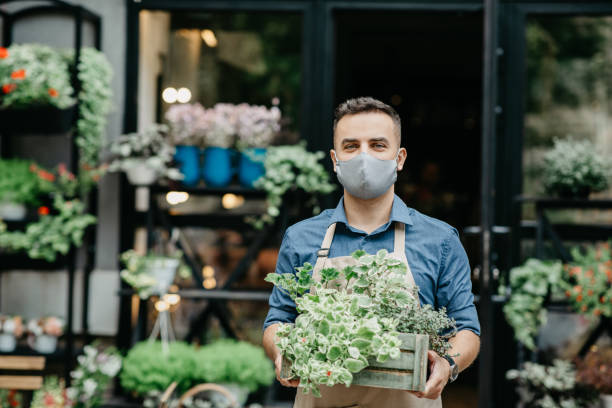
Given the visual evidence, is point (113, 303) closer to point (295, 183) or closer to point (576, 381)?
point (295, 183)

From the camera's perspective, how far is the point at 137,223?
5.12m

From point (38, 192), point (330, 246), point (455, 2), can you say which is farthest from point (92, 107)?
point (330, 246)

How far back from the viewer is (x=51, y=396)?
4445 millimetres

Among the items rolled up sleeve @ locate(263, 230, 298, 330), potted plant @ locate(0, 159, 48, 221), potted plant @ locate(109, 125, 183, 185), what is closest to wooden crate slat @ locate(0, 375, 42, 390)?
potted plant @ locate(0, 159, 48, 221)

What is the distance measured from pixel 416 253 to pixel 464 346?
0.32 meters

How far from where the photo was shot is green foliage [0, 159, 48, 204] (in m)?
4.67

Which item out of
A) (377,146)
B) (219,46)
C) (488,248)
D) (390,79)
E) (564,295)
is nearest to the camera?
(377,146)

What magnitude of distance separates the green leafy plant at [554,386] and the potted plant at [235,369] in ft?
5.82

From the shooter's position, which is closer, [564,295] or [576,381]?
[576,381]

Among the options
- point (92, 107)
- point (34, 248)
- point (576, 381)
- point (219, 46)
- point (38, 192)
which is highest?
point (219, 46)

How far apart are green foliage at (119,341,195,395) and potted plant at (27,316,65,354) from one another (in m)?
0.53

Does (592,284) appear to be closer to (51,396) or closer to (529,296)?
(529,296)

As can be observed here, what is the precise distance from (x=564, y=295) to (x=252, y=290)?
231 centimetres

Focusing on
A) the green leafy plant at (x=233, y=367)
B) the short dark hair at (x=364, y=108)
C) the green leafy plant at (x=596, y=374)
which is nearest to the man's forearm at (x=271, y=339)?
the short dark hair at (x=364, y=108)
